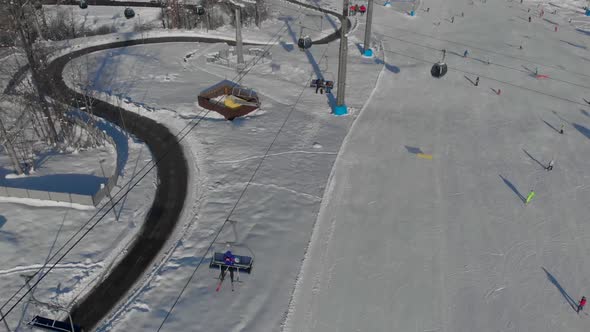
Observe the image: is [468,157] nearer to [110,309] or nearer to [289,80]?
[289,80]

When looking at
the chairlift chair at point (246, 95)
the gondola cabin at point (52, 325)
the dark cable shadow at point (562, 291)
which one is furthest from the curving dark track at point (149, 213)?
the dark cable shadow at point (562, 291)

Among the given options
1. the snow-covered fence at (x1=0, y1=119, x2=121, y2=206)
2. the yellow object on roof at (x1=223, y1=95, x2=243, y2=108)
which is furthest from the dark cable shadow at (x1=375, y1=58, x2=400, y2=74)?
the snow-covered fence at (x1=0, y1=119, x2=121, y2=206)

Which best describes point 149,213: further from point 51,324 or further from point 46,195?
point 51,324

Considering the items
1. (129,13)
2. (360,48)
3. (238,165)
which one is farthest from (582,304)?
(129,13)

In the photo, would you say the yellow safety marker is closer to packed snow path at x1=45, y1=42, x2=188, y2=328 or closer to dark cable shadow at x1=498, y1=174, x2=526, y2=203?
dark cable shadow at x1=498, y1=174, x2=526, y2=203

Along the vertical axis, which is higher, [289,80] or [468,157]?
[289,80]

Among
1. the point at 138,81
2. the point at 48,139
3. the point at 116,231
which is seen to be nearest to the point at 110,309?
the point at 116,231

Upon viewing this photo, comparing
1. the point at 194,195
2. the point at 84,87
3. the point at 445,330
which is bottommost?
the point at 445,330
